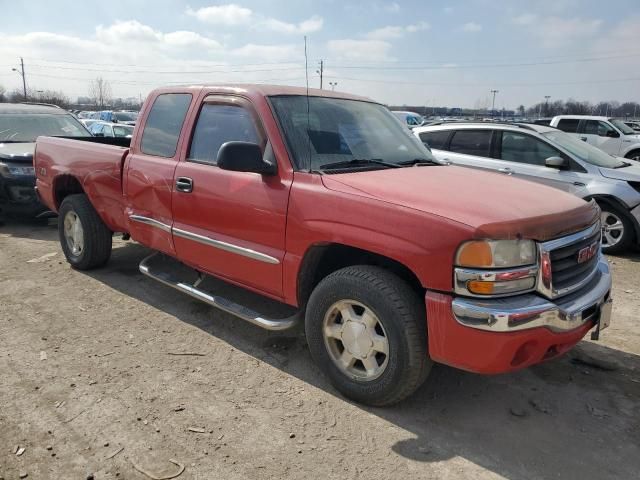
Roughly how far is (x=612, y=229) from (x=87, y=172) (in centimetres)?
671

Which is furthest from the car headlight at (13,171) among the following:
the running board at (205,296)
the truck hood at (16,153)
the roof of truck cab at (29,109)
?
the running board at (205,296)

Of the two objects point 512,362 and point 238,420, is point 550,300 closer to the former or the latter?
point 512,362

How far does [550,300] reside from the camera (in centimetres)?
279

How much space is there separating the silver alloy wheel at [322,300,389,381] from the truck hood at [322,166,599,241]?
27.6 inches

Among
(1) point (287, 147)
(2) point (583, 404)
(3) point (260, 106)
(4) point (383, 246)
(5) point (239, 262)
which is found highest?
(3) point (260, 106)

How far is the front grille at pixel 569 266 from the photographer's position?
2.86 m

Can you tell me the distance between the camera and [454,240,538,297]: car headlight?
8.72 feet

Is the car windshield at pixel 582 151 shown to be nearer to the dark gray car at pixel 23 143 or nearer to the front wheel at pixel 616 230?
the front wheel at pixel 616 230

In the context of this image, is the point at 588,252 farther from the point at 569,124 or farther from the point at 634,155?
the point at 634,155

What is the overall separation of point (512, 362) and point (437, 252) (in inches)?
27.7

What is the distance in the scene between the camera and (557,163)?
7.18m

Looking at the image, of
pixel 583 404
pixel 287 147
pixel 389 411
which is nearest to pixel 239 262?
pixel 287 147

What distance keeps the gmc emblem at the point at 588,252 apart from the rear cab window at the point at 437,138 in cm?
531

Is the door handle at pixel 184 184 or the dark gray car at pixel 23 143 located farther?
the dark gray car at pixel 23 143
